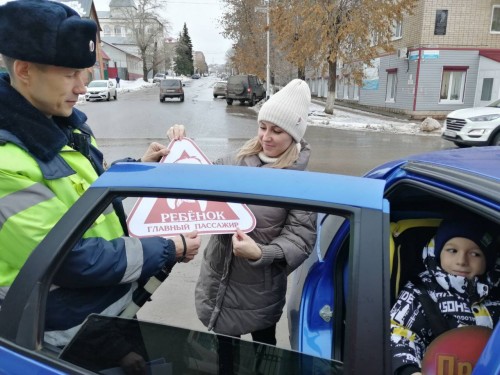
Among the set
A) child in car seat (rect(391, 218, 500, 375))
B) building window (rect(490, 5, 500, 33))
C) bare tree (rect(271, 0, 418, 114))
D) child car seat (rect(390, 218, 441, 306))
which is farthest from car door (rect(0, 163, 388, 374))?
building window (rect(490, 5, 500, 33))

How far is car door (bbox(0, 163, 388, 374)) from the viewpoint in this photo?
100 centimetres

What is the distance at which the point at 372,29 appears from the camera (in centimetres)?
1673

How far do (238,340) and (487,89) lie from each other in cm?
2082

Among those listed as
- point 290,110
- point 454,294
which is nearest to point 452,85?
point 290,110

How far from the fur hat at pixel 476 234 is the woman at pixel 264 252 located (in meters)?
0.56

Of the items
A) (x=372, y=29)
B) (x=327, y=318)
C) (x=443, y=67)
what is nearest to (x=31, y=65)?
(x=327, y=318)

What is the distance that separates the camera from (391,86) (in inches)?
850

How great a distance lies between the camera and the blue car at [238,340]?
1.01 metres

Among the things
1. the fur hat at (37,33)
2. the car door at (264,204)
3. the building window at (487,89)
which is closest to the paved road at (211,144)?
the car door at (264,204)

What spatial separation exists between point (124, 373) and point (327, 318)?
2.87 ft

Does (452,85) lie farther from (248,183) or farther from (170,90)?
(248,183)

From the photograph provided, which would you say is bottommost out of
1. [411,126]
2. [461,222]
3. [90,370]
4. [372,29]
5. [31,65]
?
[411,126]

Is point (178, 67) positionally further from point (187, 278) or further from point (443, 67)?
point (187, 278)

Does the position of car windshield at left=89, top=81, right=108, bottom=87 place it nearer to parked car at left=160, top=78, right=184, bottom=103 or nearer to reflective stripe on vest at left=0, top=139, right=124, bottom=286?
parked car at left=160, top=78, right=184, bottom=103
